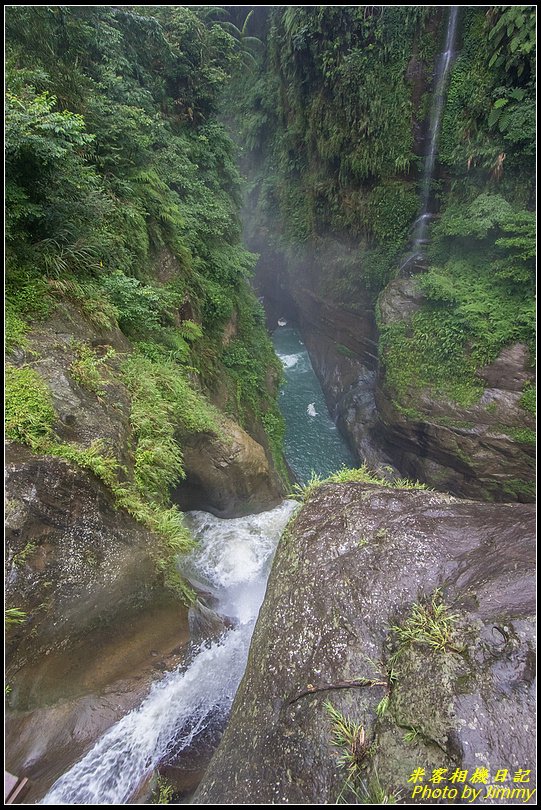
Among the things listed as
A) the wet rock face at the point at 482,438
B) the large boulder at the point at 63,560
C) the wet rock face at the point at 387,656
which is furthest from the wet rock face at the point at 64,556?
the wet rock face at the point at 482,438

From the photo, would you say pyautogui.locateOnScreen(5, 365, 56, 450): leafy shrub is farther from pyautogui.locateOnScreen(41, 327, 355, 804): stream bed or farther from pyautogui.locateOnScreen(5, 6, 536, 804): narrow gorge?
pyautogui.locateOnScreen(41, 327, 355, 804): stream bed

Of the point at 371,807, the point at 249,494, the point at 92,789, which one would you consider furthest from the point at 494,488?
the point at 92,789

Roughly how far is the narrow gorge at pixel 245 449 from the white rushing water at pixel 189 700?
0.09 feet

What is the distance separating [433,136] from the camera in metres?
12.9

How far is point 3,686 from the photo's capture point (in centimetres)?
296

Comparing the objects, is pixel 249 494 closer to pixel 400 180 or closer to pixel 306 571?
pixel 306 571

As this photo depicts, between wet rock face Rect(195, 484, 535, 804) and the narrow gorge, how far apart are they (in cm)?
2

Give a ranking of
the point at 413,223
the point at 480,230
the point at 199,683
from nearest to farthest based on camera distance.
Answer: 1. the point at 199,683
2. the point at 480,230
3. the point at 413,223

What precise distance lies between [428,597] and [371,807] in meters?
1.45

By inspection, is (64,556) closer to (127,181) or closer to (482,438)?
(127,181)

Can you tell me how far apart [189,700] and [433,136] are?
55.0 feet

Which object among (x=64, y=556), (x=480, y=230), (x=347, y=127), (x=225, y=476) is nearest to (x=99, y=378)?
(x=64, y=556)

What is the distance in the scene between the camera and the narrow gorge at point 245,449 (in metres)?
2.85

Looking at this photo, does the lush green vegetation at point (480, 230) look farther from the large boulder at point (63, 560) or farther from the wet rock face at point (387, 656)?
the large boulder at point (63, 560)
